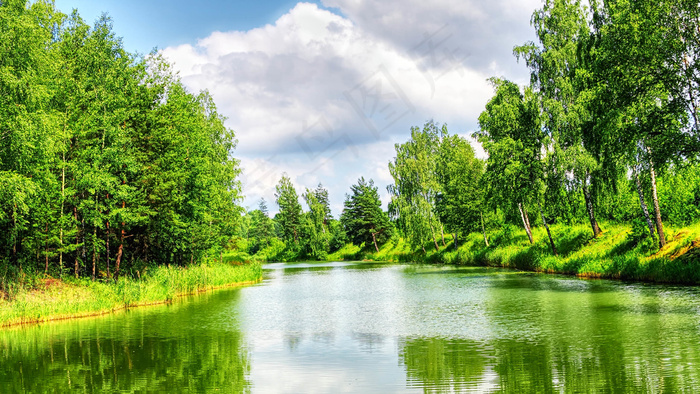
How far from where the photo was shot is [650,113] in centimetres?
2389

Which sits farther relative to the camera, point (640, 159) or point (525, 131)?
point (525, 131)

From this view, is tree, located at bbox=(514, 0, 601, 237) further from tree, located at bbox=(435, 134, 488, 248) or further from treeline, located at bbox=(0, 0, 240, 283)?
treeline, located at bbox=(0, 0, 240, 283)

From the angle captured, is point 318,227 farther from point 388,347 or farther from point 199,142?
point 388,347

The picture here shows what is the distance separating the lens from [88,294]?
26.6 m

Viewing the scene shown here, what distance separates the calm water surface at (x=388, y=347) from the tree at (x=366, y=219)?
238ft

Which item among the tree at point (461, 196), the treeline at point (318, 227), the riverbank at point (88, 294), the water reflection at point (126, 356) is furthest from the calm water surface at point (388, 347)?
the treeline at point (318, 227)

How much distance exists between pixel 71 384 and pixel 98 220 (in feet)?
54.1

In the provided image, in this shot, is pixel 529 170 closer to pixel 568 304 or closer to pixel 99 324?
pixel 568 304

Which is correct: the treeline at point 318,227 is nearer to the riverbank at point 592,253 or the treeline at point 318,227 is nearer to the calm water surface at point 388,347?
the riverbank at point 592,253

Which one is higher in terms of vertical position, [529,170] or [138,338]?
[529,170]

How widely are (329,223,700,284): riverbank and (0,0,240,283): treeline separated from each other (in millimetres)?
28068

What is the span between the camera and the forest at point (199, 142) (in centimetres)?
2309

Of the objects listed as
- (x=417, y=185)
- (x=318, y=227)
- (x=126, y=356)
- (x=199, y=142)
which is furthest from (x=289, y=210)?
(x=126, y=356)

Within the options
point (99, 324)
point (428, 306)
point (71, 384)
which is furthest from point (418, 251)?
point (71, 384)
